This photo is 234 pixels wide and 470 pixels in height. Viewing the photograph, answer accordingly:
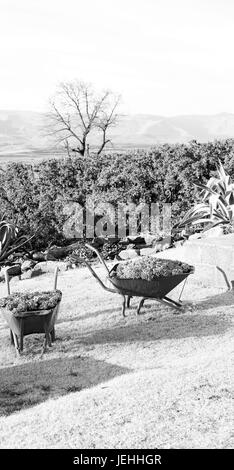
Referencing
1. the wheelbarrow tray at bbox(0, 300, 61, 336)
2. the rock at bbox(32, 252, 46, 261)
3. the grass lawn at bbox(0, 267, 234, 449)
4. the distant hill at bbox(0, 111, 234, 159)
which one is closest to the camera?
the grass lawn at bbox(0, 267, 234, 449)

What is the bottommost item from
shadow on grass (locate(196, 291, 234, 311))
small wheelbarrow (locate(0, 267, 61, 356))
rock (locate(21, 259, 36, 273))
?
rock (locate(21, 259, 36, 273))

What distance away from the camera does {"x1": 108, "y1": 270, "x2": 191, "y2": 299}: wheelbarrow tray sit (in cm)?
692

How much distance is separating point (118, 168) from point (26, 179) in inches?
94.9

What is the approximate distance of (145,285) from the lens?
6.93 metres

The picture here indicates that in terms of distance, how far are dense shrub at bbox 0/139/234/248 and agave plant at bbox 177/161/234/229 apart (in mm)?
726

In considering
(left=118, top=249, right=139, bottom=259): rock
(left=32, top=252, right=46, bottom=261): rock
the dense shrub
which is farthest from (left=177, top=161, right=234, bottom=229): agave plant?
(left=32, top=252, right=46, bottom=261): rock

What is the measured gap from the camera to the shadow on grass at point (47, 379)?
16.6ft

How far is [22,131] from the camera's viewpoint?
98562 mm

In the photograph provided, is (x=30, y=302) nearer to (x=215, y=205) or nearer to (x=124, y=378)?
(x=124, y=378)

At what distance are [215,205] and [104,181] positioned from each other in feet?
10.4

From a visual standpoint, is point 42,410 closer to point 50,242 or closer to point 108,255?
point 108,255

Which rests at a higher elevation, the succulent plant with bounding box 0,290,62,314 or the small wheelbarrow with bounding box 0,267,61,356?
the succulent plant with bounding box 0,290,62,314

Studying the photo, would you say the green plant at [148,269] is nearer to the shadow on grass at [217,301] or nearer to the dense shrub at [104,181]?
the shadow on grass at [217,301]

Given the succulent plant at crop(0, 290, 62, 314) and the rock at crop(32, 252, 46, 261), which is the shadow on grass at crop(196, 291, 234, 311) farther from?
the rock at crop(32, 252, 46, 261)
